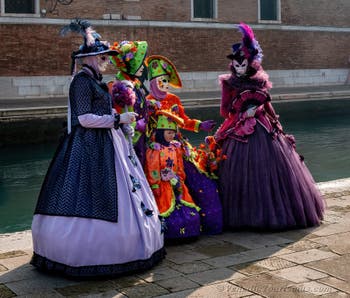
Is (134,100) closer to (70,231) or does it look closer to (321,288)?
(70,231)

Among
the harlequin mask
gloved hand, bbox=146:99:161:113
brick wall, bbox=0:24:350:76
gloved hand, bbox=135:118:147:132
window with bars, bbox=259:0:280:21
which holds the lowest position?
gloved hand, bbox=135:118:147:132

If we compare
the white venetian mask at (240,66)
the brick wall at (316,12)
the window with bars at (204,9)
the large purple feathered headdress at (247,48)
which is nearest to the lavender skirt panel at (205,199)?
the white venetian mask at (240,66)

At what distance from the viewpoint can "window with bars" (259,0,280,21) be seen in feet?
77.3

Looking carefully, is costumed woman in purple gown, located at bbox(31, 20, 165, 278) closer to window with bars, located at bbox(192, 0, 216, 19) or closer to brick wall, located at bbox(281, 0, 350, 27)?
window with bars, located at bbox(192, 0, 216, 19)

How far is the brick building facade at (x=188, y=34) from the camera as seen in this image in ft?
59.2

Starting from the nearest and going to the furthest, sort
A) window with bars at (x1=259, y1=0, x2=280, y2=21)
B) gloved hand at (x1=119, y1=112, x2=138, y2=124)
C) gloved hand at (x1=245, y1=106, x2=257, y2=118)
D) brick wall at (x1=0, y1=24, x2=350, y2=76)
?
gloved hand at (x1=119, y1=112, x2=138, y2=124), gloved hand at (x1=245, y1=106, x2=257, y2=118), brick wall at (x1=0, y1=24, x2=350, y2=76), window with bars at (x1=259, y1=0, x2=280, y2=21)

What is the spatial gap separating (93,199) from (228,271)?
102 centimetres

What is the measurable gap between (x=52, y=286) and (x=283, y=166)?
7.67 ft

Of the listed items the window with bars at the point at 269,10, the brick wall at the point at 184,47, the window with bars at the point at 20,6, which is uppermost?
the window with bars at the point at 269,10

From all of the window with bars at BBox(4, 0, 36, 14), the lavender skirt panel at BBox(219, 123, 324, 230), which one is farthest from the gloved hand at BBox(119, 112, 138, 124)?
the window with bars at BBox(4, 0, 36, 14)

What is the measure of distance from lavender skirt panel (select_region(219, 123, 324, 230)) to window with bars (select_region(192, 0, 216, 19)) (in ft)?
54.3

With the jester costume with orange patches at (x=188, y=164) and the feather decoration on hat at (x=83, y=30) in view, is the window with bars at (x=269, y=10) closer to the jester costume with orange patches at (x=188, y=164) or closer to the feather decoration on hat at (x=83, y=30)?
the jester costume with orange patches at (x=188, y=164)

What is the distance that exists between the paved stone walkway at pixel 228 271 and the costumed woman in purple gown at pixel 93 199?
13cm

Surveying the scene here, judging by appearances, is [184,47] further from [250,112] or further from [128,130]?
[128,130]
